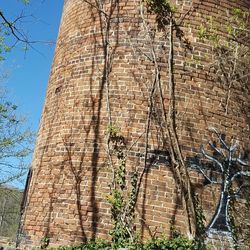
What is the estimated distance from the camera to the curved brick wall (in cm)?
584

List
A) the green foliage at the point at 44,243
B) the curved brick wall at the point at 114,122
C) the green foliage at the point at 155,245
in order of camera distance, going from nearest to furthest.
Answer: the green foliage at the point at 155,245 < the curved brick wall at the point at 114,122 < the green foliage at the point at 44,243

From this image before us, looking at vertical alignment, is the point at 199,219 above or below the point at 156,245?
above

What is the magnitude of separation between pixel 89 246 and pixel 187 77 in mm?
3388

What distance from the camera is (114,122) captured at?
20.7 feet

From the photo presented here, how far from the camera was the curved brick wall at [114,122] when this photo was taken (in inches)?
230

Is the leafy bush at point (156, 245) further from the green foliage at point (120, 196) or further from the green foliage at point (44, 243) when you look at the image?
the green foliage at point (44, 243)

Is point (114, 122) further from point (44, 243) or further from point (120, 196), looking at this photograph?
point (44, 243)

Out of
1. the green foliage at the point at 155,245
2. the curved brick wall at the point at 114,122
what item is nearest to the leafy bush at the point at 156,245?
the green foliage at the point at 155,245

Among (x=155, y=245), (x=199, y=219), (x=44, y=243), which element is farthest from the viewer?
(x=44, y=243)

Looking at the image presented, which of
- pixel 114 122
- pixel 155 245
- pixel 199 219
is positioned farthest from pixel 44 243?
pixel 199 219

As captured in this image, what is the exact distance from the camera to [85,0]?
24.7ft

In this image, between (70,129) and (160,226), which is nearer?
(160,226)

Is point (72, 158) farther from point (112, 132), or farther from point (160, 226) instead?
point (160, 226)

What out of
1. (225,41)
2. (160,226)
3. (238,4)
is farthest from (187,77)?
(160,226)
